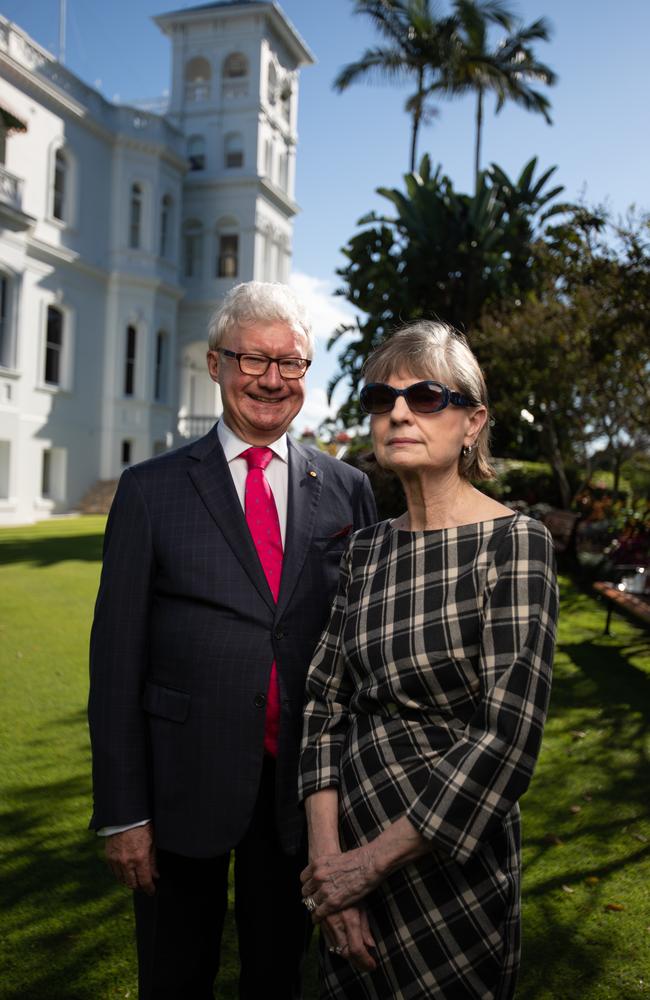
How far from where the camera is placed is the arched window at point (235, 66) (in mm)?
→ 35431

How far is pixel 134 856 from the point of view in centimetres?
251

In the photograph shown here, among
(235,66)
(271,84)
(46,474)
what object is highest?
(235,66)

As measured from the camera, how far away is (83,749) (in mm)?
5965

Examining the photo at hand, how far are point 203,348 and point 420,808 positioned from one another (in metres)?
36.5

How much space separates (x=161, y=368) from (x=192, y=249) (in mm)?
6854

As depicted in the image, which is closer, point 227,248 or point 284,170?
point 227,248

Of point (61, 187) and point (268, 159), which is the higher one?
point (268, 159)

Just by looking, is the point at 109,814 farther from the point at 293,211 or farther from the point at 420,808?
the point at 293,211

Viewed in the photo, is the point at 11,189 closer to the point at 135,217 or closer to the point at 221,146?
the point at 135,217

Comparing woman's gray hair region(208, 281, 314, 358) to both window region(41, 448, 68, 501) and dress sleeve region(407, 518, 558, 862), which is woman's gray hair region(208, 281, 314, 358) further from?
window region(41, 448, 68, 501)

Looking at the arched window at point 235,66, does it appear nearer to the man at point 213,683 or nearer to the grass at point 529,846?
the grass at point 529,846

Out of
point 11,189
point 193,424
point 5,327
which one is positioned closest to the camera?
point 11,189

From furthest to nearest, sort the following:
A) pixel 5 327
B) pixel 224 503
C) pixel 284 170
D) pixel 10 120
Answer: pixel 284 170
pixel 5 327
pixel 10 120
pixel 224 503

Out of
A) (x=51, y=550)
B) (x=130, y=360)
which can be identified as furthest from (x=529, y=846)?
(x=130, y=360)
